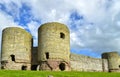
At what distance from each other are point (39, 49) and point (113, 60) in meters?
18.0

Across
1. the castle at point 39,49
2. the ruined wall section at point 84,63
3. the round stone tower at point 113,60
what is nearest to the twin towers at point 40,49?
the castle at point 39,49

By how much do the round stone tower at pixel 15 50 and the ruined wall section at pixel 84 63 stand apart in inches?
272

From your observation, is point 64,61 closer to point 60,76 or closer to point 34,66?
point 34,66

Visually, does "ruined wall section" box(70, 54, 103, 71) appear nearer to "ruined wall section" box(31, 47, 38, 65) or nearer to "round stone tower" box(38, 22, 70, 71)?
"round stone tower" box(38, 22, 70, 71)

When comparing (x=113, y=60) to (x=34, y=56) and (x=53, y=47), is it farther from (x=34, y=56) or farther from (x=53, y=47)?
(x=53, y=47)

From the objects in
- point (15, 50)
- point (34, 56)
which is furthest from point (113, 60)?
point (15, 50)

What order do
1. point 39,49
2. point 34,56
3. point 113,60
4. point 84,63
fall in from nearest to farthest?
1. point 39,49
2. point 34,56
3. point 84,63
4. point 113,60

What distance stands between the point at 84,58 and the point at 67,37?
723 cm

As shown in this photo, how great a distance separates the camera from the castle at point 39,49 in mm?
35406

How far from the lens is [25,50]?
36.8 m

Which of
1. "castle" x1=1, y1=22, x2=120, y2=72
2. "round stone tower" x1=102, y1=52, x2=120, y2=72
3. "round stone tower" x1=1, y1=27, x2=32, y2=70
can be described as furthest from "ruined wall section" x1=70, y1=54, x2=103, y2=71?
"round stone tower" x1=1, y1=27, x2=32, y2=70

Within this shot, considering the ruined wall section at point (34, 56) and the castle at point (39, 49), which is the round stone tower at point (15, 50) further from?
the ruined wall section at point (34, 56)

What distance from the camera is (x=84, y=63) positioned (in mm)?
42844

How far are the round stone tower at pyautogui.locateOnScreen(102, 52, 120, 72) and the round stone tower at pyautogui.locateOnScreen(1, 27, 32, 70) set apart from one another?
58.2ft
